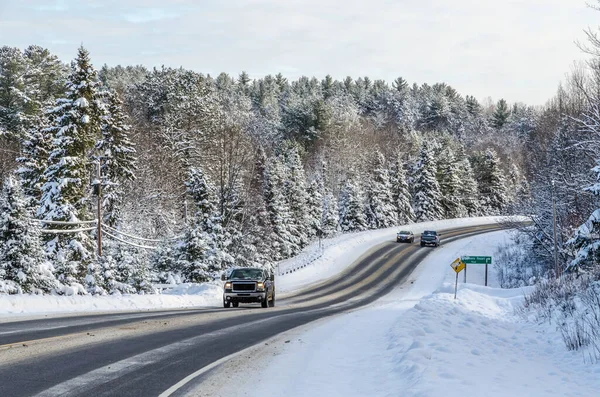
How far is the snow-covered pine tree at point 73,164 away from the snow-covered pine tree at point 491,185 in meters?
79.6

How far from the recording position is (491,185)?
100688mm

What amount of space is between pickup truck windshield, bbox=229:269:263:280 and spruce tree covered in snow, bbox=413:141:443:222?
6293 centimetres

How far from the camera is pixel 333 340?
13977 millimetres

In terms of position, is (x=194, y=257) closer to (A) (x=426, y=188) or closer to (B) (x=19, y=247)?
(B) (x=19, y=247)

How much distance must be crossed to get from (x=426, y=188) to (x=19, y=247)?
69001mm

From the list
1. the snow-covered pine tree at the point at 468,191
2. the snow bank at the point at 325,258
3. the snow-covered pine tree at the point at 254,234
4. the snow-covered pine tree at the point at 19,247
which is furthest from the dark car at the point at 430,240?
the snow-covered pine tree at the point at 19,247

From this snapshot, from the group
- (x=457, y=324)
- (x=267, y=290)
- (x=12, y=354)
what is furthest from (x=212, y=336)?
(x=267, y=290)

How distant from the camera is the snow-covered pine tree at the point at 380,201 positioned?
75812mm

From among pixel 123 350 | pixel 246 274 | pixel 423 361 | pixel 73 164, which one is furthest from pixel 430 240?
pixel 123 350

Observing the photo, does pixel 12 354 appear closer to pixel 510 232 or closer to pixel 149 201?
pixel 149 201

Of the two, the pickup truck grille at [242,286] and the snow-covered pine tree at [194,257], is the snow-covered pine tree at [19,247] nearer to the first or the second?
the pickup truck grille at [242,286]

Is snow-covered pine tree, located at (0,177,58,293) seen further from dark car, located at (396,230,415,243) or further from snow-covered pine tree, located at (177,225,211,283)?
dark car, located at (396,230,415,243)

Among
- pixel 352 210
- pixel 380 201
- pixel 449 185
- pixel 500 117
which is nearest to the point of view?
pixel 352 210

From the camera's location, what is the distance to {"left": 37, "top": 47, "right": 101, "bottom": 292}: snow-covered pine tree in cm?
3216
